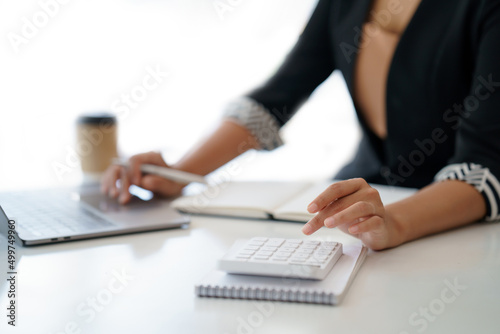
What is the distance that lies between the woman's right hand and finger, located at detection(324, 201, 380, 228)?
1.57ft

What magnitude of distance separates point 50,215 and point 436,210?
64 centimetres

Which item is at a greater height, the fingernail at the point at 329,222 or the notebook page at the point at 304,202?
the fingernail at the point at 329,222

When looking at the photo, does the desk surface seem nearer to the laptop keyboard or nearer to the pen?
the laptop keyboard

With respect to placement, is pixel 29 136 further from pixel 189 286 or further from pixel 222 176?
pixel 189 286

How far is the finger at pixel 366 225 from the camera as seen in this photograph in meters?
0.78

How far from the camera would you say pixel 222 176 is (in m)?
1.26

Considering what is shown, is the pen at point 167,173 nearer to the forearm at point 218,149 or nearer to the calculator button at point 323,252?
the forearm at point 218,149

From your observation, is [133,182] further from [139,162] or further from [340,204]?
[340,204]

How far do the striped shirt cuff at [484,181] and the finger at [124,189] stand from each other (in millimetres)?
584

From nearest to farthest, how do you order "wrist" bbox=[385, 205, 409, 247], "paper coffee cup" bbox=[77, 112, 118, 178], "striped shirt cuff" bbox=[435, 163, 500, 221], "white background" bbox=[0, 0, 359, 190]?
"wrist" bbox=[385, 205, 409, 247]
"striped shirt cuff" bbox=[435, 163, 500, 221]
"paper coffee cup" bbox=[77, 112, 118, 178]
"white background" bbox=[0, 0, 359, 190]

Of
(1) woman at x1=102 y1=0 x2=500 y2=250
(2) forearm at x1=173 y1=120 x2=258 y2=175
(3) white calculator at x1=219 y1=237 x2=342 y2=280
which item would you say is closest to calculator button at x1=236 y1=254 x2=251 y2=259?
(3) white calculator at x1=219 y1=237 x2=342 y2=280

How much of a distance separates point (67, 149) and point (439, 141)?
114cm

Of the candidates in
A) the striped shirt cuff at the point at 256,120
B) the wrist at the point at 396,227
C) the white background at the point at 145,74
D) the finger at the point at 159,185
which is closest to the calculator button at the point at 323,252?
the wrist at the point at 396,227

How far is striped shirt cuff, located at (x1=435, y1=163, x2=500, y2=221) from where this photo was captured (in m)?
0.95
